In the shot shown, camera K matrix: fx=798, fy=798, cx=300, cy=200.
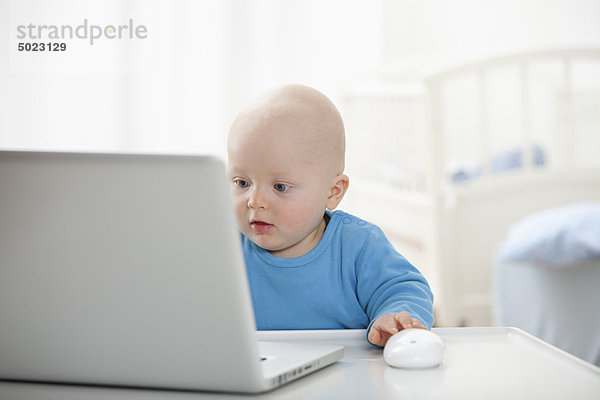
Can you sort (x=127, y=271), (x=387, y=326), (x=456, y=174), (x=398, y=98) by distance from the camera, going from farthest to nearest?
(x=456, y=174)
(x=398, y=98)
(x=387, y=326)
(x=127, y=271)

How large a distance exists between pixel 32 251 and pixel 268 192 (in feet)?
1.18

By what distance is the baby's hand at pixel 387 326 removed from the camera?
79 cm

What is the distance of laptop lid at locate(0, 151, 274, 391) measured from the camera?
21.6 inches

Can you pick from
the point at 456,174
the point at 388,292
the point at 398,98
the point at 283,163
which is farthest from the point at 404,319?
the point at 456,174

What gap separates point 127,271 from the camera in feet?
1.89

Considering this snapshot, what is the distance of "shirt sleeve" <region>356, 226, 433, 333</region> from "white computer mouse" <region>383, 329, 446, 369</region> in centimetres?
16

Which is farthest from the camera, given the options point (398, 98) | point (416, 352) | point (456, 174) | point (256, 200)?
point (456, 174)

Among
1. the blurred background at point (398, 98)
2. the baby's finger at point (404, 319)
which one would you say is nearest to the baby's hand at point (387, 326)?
the baby's finger at point (404, 319)

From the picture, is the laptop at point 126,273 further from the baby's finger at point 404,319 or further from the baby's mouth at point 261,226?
the baby's mouth at point 261,226

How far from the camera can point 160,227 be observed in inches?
22.0

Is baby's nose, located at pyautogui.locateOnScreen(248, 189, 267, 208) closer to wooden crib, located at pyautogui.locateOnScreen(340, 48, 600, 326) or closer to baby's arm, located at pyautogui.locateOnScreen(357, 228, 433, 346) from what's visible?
baby's arm, located at pyautogui.locateOnScreen(357, 228, 433, 346)

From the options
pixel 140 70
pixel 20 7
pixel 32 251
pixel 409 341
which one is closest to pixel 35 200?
pixel 32 251

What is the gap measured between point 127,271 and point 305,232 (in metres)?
0.41

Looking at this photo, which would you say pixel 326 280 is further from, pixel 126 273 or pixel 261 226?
pixel 126 273
